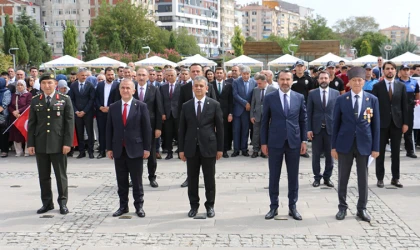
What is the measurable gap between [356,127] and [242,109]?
6462 millimetres

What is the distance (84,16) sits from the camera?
117188 millimetres

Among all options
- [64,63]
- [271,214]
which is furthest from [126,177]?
[64,63]

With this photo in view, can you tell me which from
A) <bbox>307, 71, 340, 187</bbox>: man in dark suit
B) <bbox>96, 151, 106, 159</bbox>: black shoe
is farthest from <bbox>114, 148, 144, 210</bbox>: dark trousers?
<bbox>96, 151, 106, 159</bbox>: black shoe

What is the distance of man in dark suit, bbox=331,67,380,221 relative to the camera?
7816 millimetres

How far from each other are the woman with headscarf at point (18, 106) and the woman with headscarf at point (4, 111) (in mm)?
125

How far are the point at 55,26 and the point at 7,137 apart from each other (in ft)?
361

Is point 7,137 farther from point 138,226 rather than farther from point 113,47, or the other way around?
point 113,47

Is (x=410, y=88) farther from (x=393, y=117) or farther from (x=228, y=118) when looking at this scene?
(x=228, y=118)

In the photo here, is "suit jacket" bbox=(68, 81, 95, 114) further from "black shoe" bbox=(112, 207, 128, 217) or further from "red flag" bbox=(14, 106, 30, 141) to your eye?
"black shoe" bbox=(112, 207, 128, 217)

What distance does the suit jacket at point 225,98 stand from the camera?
45.6ft

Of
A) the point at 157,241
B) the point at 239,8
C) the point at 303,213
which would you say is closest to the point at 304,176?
the point at 303,213

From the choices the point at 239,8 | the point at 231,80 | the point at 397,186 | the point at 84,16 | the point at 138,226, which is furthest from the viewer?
the point at 239,8

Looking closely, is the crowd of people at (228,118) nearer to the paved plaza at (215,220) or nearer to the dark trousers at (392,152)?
the dark trousers at (392,152)

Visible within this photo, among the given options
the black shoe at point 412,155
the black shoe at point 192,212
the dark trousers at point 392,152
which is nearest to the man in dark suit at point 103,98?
the black shoe at point 192,212
